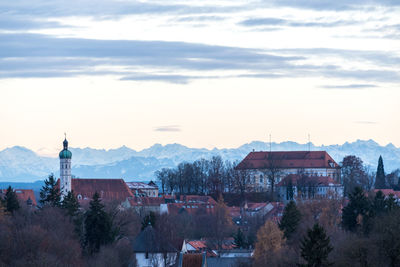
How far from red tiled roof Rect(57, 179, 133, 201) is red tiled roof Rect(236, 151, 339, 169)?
32.7 meters

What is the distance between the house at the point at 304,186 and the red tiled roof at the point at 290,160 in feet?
45.9

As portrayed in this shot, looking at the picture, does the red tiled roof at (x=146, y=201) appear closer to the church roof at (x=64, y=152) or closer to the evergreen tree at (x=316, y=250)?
the church roof at (x=64, y=152)

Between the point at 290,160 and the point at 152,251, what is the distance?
4606 inches

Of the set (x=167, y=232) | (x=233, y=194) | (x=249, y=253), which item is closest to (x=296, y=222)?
(x=249, y=253)

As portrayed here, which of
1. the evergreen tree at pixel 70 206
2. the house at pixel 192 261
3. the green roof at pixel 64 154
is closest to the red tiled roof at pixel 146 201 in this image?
the green roof at pixel 64 154

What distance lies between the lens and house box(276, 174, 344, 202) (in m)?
154

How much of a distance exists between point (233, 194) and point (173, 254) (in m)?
83.7

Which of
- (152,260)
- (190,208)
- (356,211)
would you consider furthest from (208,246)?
(190,208)

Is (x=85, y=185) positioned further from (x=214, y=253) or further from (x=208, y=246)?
(x=214, y=253)

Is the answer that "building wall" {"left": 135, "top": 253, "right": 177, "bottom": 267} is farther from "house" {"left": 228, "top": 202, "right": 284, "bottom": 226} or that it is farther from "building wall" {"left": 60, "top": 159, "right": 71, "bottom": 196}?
"building wall" {"left": 60, "top": 159, "right": 71, "bottom": 196}

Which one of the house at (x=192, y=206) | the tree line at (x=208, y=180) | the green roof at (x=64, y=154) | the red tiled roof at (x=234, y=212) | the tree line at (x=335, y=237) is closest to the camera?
the tree line at (x=335, y=237)

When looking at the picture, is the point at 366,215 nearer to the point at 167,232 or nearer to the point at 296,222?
the point at 296,222

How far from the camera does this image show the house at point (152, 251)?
7575cm

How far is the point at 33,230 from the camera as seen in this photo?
6544 cm
